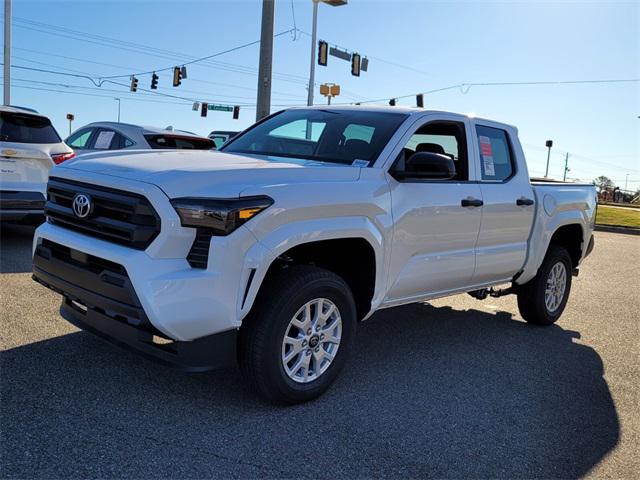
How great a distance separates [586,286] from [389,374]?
18.3 ft

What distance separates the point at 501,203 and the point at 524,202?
0.42m

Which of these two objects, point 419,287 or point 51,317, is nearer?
point 419,287

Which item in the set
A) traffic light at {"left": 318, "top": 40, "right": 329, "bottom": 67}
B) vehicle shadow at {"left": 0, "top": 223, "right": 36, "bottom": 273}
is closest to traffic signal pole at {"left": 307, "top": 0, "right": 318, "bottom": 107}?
traffic light at {"left": 318, "top": 40, "right": 329, "bottom": 67}

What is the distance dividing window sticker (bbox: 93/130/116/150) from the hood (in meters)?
6.27

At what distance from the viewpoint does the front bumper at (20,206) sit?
24.2 feet

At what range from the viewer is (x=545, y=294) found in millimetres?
6227

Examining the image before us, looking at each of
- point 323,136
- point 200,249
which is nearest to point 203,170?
point 200,249

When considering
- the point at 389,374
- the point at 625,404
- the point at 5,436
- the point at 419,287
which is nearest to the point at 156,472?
the point at 5,436

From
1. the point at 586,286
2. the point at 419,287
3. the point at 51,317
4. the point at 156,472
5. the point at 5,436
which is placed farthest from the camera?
the point at 586,286

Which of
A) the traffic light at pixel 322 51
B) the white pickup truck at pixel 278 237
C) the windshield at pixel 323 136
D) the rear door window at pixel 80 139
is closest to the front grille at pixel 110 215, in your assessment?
the white pickup truck at pixel 278 237

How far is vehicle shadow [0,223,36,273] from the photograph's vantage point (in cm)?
664

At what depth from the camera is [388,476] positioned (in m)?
3.00

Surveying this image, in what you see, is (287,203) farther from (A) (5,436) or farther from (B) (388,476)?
(A) (5,436)

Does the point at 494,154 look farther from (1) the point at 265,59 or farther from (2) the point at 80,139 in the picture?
(1) the point at 265,59
